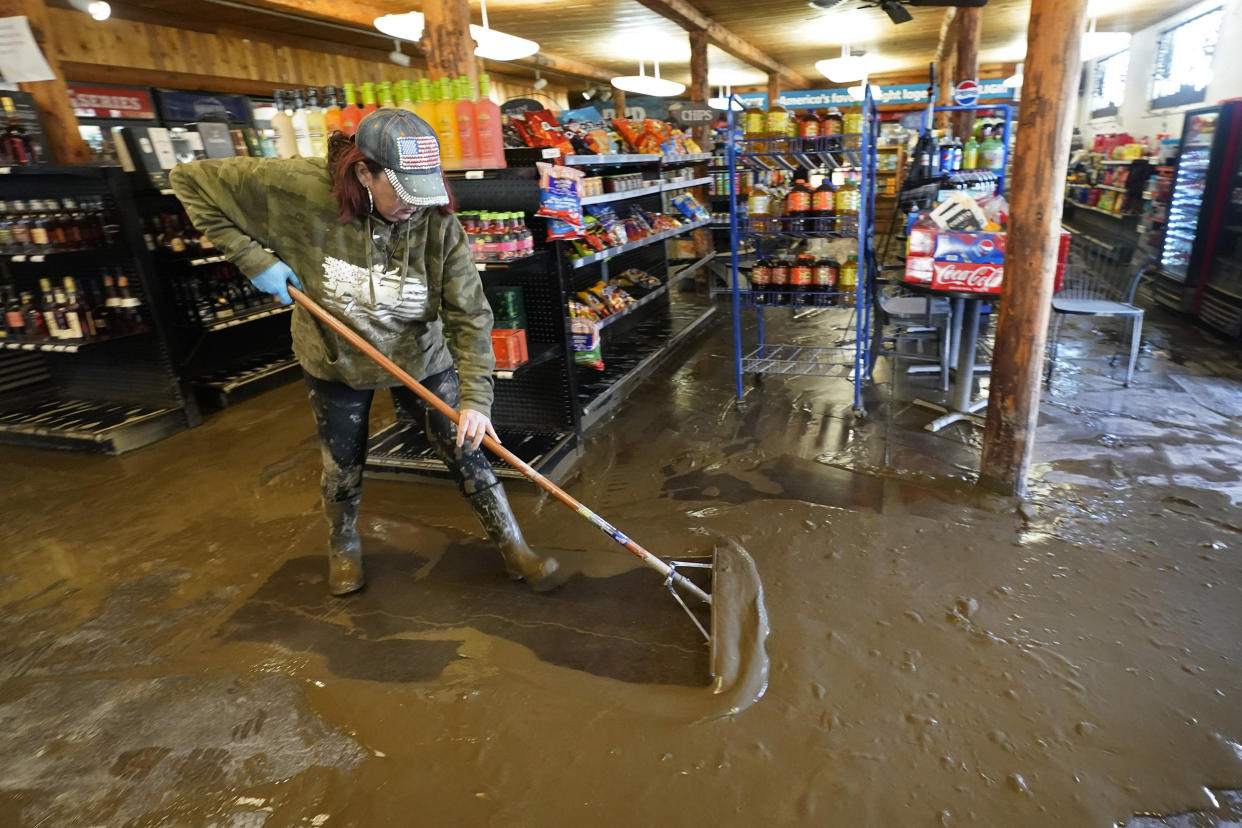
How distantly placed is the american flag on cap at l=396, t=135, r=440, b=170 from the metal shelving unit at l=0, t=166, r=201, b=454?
3.42 meters

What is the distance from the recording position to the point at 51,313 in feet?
15.1

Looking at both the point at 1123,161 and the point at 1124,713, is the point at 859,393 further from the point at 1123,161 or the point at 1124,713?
the point at 1123,161

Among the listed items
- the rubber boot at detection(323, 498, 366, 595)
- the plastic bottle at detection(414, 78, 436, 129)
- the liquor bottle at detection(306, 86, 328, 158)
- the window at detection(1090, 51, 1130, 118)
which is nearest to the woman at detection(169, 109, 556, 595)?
the rubber boot at detection(323, 498, 366, 595)

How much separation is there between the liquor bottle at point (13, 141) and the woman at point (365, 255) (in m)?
3.13

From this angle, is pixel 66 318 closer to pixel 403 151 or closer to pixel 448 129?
pixel 448 129

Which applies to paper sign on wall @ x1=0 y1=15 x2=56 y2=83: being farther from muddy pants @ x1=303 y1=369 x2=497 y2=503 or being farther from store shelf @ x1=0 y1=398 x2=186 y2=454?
muddy pants @ x1=303 y1=369 x2=497 y2=503

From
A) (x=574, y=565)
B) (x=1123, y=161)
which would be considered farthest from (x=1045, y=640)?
(x=1123, y=161)

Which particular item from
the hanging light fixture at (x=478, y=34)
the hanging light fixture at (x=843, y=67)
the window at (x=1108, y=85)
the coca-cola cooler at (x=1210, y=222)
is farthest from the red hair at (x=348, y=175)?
the window at (x=1108, y=85)

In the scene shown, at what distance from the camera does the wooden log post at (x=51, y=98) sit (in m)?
4.48

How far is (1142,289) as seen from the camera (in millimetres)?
7742

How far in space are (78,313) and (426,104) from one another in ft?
9.41

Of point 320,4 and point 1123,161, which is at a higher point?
point 320,4

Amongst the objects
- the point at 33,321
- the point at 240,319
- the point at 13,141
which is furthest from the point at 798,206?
the point at 33,321

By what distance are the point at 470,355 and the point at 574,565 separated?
1.05 meters
